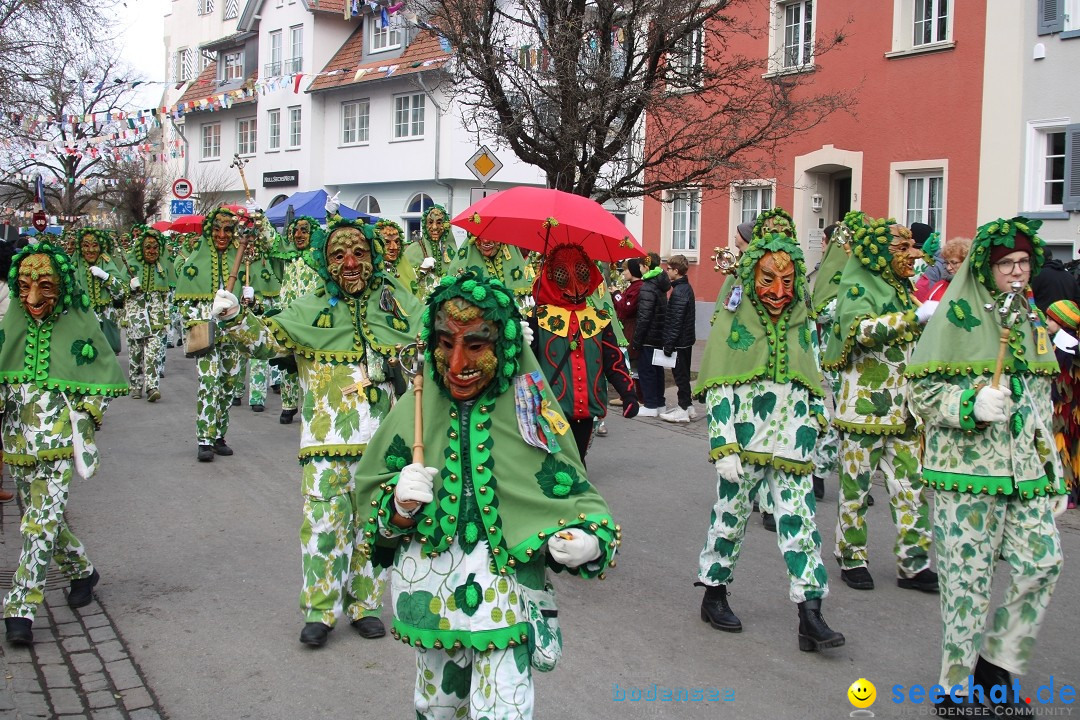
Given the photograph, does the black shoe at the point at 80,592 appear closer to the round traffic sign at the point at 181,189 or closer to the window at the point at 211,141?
the round traffic sign at the point at 181,189

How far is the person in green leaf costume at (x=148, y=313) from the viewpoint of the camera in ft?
47.3

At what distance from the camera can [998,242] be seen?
4.66 meters

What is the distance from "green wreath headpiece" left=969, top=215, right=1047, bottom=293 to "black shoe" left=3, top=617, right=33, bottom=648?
4.84 meters

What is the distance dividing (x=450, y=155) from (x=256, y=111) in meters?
12.5

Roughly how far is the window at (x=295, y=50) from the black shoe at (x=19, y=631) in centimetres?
3551

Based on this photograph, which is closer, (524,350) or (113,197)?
(524,350)

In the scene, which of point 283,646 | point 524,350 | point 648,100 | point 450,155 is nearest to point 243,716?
point 283,646

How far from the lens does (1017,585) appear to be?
4.54m

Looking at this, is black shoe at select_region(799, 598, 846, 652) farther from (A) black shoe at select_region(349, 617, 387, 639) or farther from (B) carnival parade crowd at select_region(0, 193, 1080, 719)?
(A) black shoe at select_region(349, 617, 387, 639)

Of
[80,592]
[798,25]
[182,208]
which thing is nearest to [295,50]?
[182,208]

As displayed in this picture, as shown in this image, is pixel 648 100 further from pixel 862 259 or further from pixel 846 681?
pixel 846 681

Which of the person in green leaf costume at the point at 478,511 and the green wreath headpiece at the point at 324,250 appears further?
the green wreath headpiece at the point at 324,250

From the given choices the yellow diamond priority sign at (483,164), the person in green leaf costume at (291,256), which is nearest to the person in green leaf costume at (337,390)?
the person in green leaf costume at (291,256)

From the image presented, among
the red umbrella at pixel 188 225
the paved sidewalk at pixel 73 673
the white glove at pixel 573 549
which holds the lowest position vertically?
the paved sidewalk at pixel 73 673
